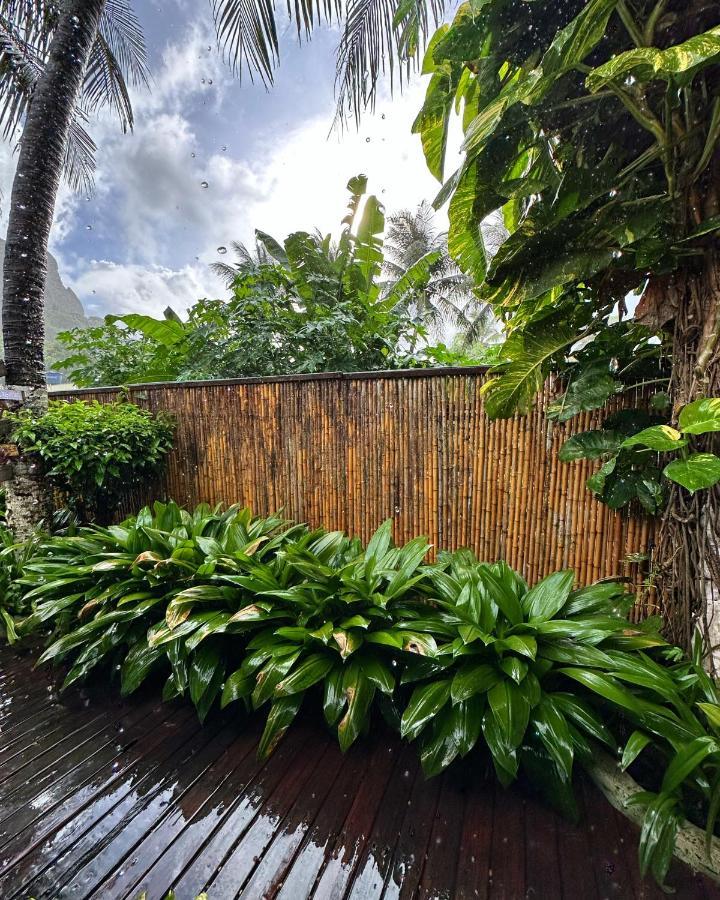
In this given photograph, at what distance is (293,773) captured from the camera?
1408mm

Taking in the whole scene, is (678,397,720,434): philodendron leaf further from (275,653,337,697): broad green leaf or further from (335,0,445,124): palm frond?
(335,0,445,124): palm frond

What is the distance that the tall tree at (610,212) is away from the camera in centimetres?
130

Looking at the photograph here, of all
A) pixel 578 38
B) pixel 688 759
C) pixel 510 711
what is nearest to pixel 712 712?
pixel 688 759

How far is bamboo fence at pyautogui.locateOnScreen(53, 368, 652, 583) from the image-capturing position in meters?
2.11

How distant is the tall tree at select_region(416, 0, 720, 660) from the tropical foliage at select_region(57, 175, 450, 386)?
2722mm

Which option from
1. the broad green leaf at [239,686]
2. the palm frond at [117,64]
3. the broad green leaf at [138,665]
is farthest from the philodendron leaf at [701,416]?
the palm frond at [117,64]

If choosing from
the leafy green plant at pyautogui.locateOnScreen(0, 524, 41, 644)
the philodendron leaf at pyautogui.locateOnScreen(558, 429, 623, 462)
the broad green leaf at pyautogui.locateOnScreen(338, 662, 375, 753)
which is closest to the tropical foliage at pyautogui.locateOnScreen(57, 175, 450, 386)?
the leafy green plant at pyautogui.locateOnScreen(0, 524, 41, 644)

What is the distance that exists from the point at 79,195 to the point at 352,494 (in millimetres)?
6626

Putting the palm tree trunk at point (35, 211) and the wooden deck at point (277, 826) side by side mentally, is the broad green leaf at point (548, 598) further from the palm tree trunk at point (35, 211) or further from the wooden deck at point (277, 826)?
the palm tree trunk at point (35, 211)

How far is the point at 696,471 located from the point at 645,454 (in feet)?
1.32

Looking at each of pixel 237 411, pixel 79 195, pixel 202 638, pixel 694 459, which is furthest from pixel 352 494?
pixel 79 195

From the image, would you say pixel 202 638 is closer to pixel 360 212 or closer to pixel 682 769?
pixel 682 769

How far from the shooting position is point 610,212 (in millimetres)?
1458

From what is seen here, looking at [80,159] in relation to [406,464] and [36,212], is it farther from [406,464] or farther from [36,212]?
[406,464]
